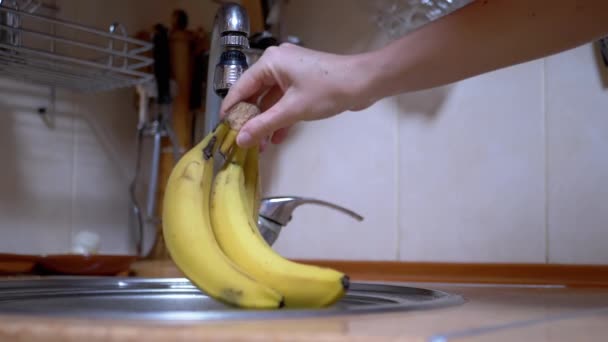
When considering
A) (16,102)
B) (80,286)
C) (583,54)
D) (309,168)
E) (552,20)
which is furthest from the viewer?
(309,168)

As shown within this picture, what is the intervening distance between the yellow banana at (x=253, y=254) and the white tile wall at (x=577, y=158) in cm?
57

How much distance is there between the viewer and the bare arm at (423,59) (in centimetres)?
57

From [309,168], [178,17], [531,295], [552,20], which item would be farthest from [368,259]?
[552,20]

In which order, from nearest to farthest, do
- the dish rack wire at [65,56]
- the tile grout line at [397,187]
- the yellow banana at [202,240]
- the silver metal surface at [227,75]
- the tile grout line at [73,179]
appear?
the yellow banana at [202,240] < the silver metal surface at [227,75] < the dish rack wire at [65,56] < the tile grout line at [397,187] < the tile grout line at [73,179]

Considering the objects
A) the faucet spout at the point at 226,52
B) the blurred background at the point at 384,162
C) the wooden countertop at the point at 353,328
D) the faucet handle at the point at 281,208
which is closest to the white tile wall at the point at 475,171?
the blurred background at the point at 384,162

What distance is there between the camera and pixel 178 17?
149 cm

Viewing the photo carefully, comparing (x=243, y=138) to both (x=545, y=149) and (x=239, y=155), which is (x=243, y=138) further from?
(x=545, y=149)

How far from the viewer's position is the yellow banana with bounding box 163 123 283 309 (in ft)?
1.84

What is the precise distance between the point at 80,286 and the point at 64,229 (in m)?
0.40

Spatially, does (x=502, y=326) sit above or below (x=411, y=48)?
below

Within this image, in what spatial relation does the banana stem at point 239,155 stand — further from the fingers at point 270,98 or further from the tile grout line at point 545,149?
the tile grout line at point 545,149

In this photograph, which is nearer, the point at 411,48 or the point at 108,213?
the point at 411,48

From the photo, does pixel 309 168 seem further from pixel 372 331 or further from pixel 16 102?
pixel 372 331

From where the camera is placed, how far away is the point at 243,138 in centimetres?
68
